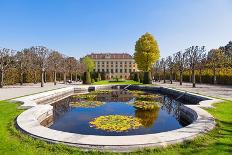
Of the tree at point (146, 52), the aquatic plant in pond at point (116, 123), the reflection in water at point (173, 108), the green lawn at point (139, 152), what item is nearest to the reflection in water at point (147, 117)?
the aquatic plant in pond at point (116, 123)

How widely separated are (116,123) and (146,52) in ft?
125

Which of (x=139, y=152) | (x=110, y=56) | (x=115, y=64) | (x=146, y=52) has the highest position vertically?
(x=110, y=56)

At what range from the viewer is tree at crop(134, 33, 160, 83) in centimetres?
4825

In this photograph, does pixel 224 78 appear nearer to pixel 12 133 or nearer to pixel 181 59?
pixel 181 59

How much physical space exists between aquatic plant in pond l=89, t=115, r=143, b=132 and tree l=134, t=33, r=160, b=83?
3660 cm

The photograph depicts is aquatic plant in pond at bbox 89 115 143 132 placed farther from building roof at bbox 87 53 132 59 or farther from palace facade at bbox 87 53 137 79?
building roof at bbox 87 53 132 59

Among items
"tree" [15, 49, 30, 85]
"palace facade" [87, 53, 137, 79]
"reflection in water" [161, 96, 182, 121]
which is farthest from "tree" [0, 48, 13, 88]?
"palace facade" [87, 53, 137, 79]

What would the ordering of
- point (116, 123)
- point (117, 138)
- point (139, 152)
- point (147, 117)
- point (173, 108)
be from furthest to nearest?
1. point (173, 108)
2. point (147, 117)
3. point (116, 123)
4. point (117, 138)
5. point (139, 152)

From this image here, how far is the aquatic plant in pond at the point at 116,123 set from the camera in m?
10.2

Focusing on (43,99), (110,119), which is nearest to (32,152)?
(110,119)

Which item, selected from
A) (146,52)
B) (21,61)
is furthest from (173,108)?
(146,52)

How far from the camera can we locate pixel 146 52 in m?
48.3

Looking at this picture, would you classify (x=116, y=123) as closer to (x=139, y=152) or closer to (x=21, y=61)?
(x=139, y=152)

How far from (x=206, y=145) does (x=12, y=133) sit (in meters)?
5.83
